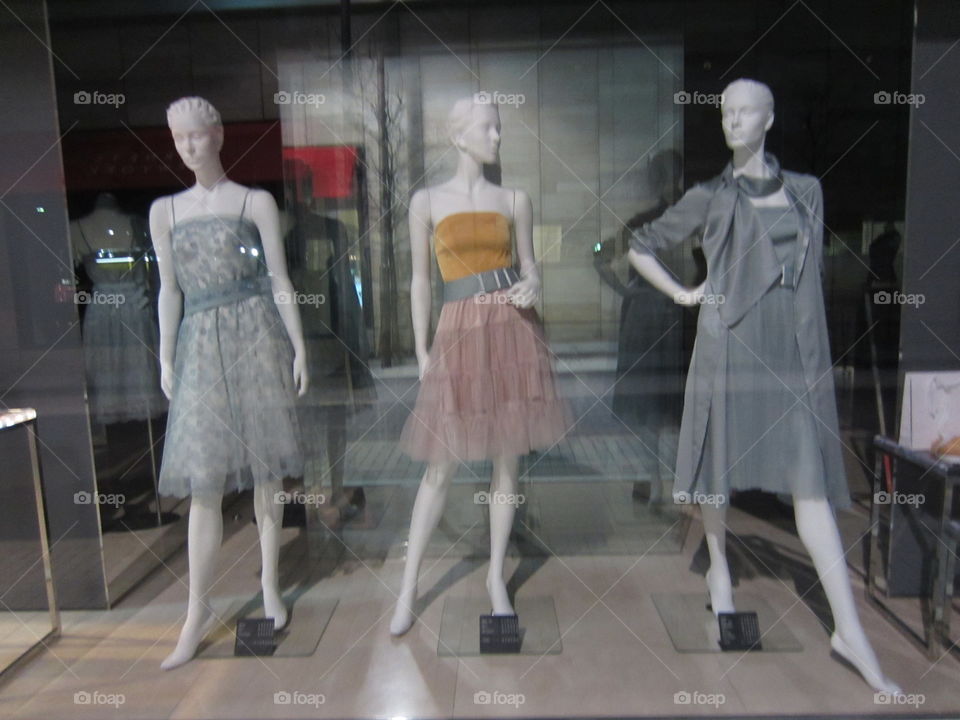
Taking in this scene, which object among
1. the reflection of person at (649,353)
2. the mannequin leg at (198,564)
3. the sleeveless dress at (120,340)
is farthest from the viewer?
the reflection of person at (649,353)

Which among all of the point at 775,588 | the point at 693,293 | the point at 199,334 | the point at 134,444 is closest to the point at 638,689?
the point at 775,588

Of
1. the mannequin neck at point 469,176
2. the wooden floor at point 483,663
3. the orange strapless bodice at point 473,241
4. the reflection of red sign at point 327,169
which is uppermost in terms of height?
the reflection of red sign at point 327,169

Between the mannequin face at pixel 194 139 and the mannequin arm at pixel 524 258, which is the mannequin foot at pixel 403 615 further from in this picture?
the mannequin face at pixel 194 139

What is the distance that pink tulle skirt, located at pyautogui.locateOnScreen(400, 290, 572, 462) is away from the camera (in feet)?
6.46

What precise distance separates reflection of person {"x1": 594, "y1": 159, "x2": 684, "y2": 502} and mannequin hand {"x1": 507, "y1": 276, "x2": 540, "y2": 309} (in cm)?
57

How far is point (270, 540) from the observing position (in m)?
2.07

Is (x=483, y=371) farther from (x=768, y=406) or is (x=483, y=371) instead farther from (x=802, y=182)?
(x=802, y=182)

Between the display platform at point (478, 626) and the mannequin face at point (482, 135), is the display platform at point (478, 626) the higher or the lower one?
the lower one

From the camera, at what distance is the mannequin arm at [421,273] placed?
6.31ft

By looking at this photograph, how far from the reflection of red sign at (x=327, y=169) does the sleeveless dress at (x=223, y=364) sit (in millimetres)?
500

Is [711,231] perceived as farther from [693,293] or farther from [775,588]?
[775,588]

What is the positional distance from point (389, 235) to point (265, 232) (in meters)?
0.62

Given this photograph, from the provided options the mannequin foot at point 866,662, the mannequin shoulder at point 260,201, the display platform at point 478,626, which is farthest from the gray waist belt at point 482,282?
the mannequin foot at point 866,662

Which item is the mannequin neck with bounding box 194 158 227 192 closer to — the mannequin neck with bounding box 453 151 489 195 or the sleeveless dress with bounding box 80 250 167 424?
the sleeveless dress with bounding box 80 250 167 424
